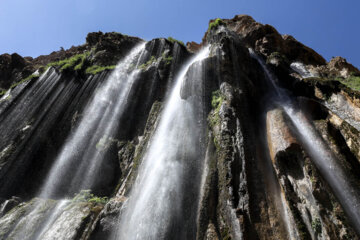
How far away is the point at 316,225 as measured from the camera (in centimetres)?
504

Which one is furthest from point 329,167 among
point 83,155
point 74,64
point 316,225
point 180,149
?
point 74,64

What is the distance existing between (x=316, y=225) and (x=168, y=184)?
13.0 ft

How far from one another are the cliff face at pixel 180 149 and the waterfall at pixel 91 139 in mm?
67

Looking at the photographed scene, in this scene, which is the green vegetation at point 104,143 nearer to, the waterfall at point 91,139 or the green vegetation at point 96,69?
the waterfall at point 91,139

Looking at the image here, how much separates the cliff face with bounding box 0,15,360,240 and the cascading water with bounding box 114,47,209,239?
0.13 ft

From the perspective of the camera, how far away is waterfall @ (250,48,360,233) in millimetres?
5606

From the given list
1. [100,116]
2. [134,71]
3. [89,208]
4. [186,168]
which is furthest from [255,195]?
[134,71]

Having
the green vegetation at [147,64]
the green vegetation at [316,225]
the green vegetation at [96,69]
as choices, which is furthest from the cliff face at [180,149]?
the green vegetation at [147,64]

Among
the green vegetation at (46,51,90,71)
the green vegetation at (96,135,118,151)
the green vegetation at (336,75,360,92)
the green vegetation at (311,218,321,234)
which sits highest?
the green vegetation at (46,51,90,71)

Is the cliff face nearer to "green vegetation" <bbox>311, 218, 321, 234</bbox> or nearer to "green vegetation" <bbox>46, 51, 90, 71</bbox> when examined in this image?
"green vegetation" <bbox>311, 218, 321, 234</bbox>

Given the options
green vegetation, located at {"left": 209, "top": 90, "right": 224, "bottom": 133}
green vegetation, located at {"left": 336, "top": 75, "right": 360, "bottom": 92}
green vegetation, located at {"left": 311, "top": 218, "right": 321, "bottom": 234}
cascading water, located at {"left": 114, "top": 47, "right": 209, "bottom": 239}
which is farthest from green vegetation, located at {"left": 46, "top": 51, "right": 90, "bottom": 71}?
green vegetation, located at {"left": 336, "top": 75, "right": 360, "bottom": 92}

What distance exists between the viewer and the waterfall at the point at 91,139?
10508 millimetres

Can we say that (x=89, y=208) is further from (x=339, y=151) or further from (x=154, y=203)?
(x=339, y=151)

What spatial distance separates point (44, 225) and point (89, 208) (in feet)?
5.62
